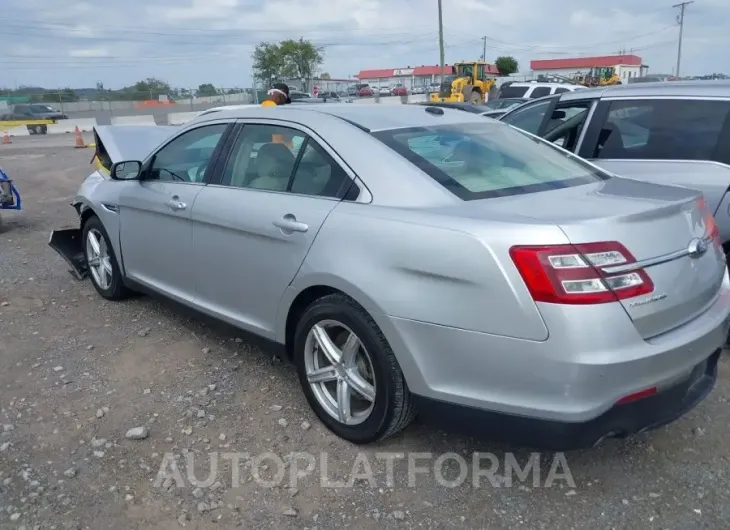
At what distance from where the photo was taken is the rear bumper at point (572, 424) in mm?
2514

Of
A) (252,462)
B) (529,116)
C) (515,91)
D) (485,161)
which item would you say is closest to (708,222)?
(485,161)

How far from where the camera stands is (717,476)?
295cm

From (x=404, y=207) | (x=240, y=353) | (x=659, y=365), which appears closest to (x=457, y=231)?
(x=404, y=207)

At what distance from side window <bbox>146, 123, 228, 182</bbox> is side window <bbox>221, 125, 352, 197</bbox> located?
0.29 meters

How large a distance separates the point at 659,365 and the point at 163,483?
2.19 m

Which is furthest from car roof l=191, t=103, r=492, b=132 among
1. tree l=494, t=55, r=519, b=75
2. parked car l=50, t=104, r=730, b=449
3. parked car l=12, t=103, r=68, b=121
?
tree l=494, t=55, r=519, b=75

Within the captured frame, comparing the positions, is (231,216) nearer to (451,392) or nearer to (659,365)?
(451,392)

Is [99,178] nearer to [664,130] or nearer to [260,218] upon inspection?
[260,218]

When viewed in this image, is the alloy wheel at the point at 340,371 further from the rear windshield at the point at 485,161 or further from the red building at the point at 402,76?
the red building at the point at 402,76

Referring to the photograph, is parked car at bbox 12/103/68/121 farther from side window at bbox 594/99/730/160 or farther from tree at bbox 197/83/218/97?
side window at bbox 594/99/730/160

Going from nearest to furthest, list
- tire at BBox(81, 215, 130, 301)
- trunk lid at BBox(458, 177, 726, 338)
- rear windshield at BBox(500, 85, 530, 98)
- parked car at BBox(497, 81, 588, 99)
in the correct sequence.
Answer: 1. trunk lid at BBox(458, 177, 726, 338)
2. tire at BBox(81, 215, 130, 301)
3. parked car at BBox(497, 81, 588, 99)
4. rear windshield at BBox(500, 85, 530, 98)

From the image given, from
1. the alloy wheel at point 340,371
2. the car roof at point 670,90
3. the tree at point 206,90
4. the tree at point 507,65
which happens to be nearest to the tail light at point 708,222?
the alloy wheel at point 340,371

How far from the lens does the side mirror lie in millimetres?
4797

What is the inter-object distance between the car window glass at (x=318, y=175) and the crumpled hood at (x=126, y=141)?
3344 mm
